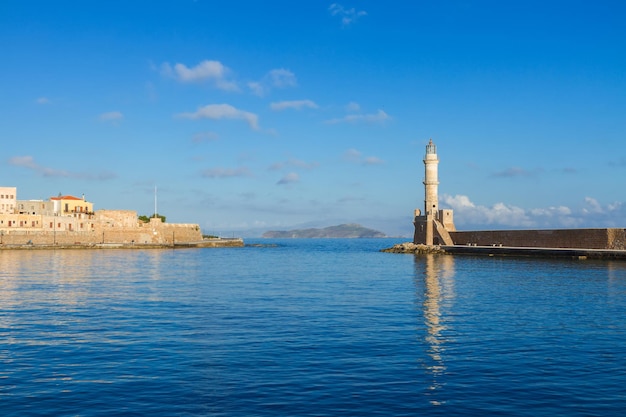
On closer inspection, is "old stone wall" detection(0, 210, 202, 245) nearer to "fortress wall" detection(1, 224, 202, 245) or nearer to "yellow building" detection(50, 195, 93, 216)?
"fortress wall" detection(1, 224, 202, 245)

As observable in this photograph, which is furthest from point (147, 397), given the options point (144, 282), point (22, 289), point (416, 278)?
point (416, 278)

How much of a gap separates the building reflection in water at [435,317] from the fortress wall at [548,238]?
25.9 metres

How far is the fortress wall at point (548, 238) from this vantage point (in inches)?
2493

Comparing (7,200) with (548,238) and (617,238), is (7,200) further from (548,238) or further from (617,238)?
(617,238)

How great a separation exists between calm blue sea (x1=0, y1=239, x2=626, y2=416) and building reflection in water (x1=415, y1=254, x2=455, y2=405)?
0.09 meters

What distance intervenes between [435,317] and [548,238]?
52898 mm

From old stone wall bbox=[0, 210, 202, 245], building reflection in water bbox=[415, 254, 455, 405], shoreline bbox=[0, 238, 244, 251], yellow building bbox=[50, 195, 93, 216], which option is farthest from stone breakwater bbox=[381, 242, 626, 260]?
yellow building bbox=[50, 195, 93, 216]

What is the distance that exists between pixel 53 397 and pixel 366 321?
12165 mm

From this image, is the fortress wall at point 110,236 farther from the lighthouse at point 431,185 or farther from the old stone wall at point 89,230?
the lighthouse at point 431,185

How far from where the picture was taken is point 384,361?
51.7ft

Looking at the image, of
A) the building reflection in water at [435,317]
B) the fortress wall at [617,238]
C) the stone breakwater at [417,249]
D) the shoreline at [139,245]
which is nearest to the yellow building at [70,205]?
the shoreline at [139,245]

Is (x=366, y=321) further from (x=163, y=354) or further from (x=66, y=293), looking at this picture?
(x=66, y=293)

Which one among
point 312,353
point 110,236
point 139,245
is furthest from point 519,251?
point 110,236

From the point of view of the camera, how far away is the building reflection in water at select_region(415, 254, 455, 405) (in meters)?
14.6
